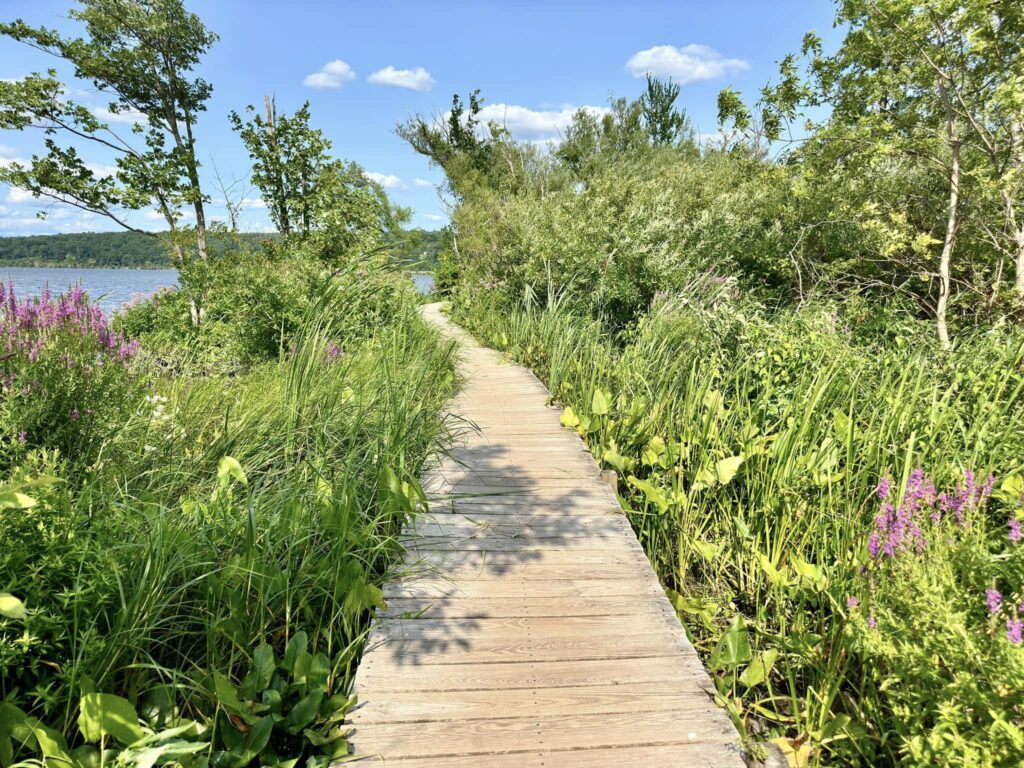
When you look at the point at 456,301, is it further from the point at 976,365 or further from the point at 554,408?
the point at 976,365

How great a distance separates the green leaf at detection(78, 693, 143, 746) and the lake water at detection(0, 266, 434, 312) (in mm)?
2823

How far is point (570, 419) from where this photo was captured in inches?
176

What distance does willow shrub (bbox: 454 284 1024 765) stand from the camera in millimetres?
1516

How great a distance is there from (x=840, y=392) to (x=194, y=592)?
12.6 feet

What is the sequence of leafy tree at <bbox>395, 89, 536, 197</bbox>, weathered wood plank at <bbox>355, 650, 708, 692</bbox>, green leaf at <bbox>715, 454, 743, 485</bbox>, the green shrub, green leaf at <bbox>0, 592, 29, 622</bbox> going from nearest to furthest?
1. green leaf at <bbox>0, 592, 29, 622</bbox>
2. weathered wood plank at <bbox>355, 650, 708, 692</bbox>
3. the green shrub
4. green leaf at <bbox>715, 454, 743, 485</bbox>
5. leafy tree at <bbox>395, 89, 536, 197</bbox>

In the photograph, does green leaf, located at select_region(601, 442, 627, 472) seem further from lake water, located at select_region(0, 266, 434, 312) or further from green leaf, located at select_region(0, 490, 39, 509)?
lake water, located at select_region(0, 266, 434, 312)

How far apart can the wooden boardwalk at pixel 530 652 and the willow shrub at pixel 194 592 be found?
0.20 m

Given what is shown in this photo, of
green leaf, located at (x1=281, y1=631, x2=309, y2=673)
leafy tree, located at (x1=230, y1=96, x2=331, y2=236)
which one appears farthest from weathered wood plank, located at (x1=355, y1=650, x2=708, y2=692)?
leafy tree, located at (x1=230, y1=96, x2=331, y2=236)

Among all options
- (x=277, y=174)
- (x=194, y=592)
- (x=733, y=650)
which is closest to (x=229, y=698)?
(x=194, y=592)

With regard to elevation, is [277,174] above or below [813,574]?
above

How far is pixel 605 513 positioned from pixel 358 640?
165 centimetres

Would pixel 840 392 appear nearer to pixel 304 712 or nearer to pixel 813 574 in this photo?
pixel 813 574

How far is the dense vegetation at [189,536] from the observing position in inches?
63.8

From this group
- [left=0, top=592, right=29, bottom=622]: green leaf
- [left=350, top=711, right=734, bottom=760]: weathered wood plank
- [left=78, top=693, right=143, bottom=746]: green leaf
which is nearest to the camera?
[left=0, top=592, right=29, bottom=622]: green leaf
